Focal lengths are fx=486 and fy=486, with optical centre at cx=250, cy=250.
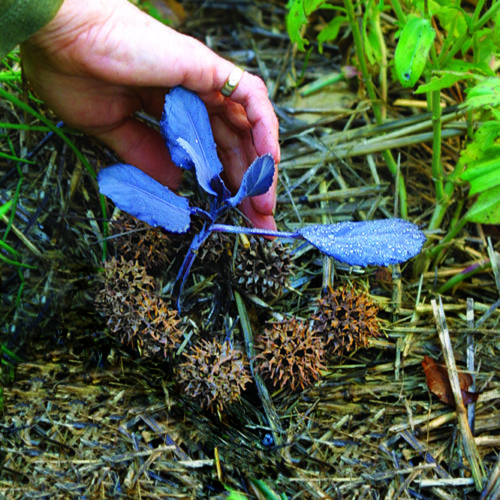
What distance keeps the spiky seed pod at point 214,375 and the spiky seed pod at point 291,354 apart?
6cm

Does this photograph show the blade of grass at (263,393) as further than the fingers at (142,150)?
No

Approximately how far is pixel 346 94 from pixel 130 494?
1430mm

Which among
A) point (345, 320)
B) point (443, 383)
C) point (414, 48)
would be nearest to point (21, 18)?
point (414, 48)

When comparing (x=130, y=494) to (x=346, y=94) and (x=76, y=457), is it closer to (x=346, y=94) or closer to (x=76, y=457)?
(x=76, y=457)

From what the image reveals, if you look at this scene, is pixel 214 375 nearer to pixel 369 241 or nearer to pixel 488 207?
pixel 369 241

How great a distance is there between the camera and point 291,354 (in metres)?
1.07

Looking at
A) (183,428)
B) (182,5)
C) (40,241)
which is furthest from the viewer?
(182,5)

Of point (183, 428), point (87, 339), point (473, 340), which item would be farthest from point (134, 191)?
point (473, 340)

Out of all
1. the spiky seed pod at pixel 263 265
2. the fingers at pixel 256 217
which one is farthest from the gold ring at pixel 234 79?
the spiky seed pod at pixel 263 265

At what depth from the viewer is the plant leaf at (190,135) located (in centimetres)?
113

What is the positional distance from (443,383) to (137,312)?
0.76 meters

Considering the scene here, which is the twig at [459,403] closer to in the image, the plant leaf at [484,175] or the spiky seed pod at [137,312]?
the plant leaf at [484,175]

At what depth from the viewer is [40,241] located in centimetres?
135

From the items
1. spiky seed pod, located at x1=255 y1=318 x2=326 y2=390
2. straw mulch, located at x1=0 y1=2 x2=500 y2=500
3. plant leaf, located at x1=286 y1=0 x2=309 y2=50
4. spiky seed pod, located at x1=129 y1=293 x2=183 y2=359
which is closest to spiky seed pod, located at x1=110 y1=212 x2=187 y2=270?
straw mulch, located at x1=0 y1=2 x2=500 y2=500
